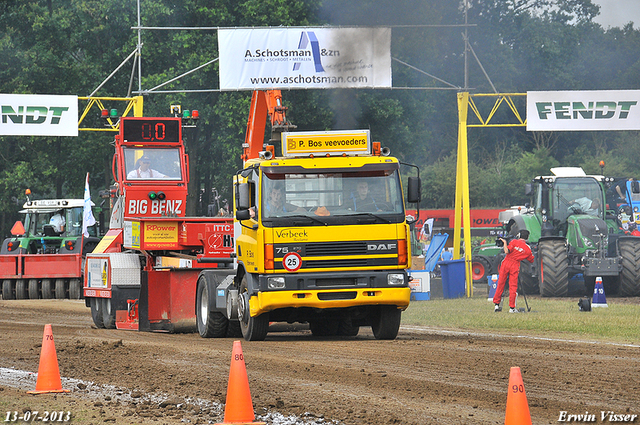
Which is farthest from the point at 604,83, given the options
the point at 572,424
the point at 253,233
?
the point at 572,424

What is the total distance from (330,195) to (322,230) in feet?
1.71

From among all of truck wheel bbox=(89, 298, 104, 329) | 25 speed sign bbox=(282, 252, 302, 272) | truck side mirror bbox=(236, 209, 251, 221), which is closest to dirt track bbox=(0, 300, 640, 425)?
25 speed sign bbox=(282, 252, 302, 272)

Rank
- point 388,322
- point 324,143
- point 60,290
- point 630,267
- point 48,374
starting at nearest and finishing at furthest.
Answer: point 48,374, point 324,143, point 388,322, point 630,267, point 60,290

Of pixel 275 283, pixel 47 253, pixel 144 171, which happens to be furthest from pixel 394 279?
pixel 47 253

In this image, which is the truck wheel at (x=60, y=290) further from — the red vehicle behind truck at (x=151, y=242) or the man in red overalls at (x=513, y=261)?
the man in red overalls at (x=513, y=261)

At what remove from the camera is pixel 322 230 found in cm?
1329

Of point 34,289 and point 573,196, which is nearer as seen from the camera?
point 34,289

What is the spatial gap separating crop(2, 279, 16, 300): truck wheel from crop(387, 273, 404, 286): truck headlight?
16.0 meters

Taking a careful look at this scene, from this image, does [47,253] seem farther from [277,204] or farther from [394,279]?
[394,279]

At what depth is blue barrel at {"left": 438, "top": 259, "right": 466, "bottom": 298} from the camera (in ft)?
88.1

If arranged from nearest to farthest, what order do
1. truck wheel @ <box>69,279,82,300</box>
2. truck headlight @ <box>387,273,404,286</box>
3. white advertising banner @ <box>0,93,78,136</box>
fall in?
truck headlight @ <box>387,273,404,286</box> → truck wheel @ <box>69,279,82,300</box> → white advertising banner @ <box>0,93,78,136</box>

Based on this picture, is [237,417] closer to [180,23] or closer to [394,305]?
[394,305]

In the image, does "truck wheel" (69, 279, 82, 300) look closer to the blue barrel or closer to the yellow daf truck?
the blue barrel

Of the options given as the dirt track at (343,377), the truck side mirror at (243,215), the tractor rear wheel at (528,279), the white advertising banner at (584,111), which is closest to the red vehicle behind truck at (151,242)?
the dirt track at (343,377)
